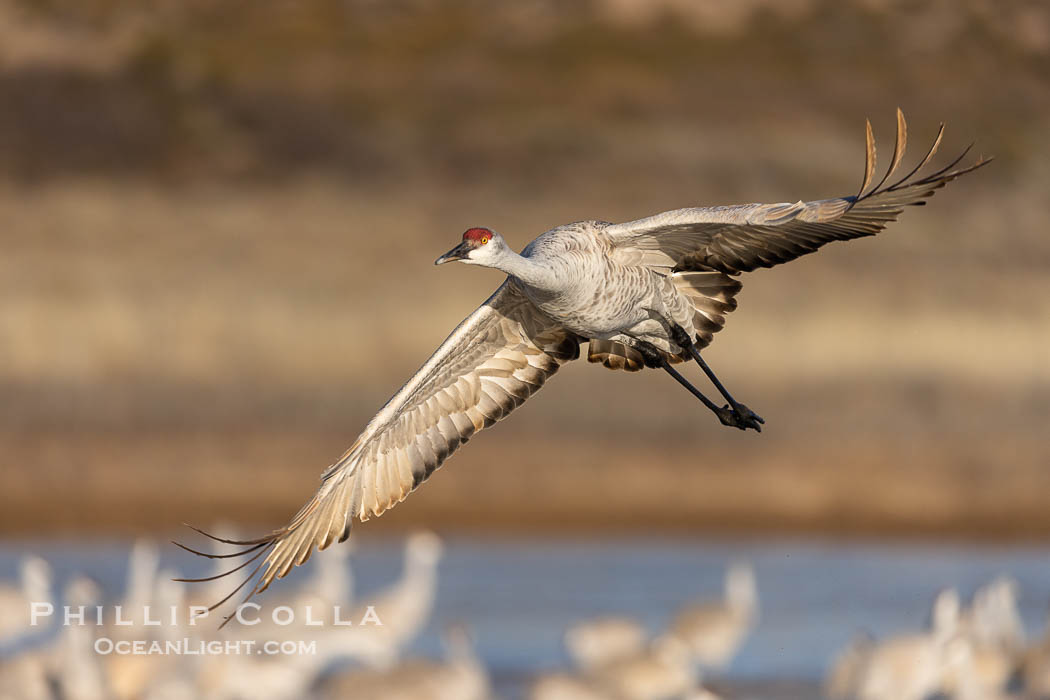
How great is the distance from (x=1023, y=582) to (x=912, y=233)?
897cm

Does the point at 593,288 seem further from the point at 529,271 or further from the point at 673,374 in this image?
the point at 673,374

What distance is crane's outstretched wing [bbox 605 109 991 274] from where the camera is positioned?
27.9 feet

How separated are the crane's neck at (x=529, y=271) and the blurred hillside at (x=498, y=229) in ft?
39.6

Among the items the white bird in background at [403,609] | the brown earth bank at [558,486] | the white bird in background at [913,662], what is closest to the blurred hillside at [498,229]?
the brown earth bank at [558,486]

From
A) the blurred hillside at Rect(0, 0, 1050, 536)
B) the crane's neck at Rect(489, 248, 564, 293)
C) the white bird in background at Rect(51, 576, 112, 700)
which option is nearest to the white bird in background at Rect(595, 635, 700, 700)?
the white bird in background at Rect(51, 576, 112, 700)

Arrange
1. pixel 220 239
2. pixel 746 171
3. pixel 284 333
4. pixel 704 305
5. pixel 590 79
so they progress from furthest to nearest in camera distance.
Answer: pixel 590 79, pixel 746 171, pixel 220 239, pixel 284 333, pixel 704 305

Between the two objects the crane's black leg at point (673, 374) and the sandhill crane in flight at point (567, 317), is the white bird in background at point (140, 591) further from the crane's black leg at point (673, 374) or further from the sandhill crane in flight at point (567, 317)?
the crane's black leg at point (673, 374)

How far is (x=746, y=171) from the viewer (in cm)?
2803

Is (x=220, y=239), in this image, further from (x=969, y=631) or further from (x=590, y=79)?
(x=969, y=631)

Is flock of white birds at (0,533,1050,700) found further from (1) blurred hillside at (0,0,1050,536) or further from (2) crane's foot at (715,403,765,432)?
(1) blurred hillside at (0,0,1050,536)

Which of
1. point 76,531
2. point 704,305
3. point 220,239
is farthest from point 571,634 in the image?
point 220,239

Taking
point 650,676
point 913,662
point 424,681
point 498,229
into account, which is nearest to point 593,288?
point 424,681

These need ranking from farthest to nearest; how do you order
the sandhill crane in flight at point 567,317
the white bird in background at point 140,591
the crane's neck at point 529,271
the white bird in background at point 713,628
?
the white bird in background at point 140,591 → the white bird in background at point 713,628 → the sandhill crane in flight at point 567,317 → the crane's neck at point 529,271

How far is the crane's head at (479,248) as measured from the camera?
859cm
